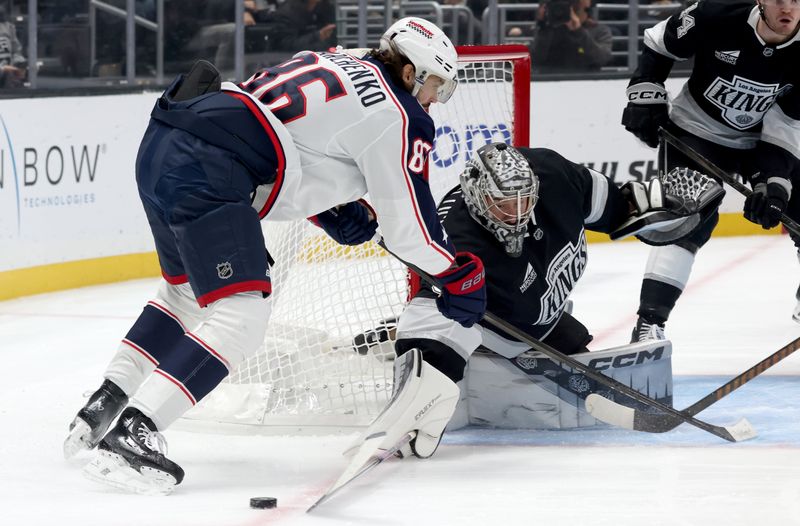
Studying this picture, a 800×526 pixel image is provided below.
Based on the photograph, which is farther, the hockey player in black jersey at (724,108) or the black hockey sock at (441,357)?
the hockey player in black jersey at (724,108)

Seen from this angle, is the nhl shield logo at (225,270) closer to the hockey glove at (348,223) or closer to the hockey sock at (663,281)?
the hockey glove at (348,223)

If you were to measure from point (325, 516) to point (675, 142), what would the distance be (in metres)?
1.73

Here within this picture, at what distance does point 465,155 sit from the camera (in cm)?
373

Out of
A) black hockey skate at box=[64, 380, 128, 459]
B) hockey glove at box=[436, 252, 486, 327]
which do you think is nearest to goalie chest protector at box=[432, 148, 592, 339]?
hockey glove at box=[436, 252, 486, 327]

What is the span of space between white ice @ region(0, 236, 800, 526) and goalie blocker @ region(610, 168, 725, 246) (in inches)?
17.4

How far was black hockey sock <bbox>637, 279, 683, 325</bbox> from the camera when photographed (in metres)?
3.68

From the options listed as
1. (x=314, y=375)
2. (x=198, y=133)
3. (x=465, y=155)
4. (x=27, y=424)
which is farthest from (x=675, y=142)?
(x=27, y=424)

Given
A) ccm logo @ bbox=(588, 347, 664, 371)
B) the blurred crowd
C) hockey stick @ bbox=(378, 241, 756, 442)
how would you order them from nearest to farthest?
hockey stick @ bbox=(378, 241, 756, 442)
ccm logo @ bbox=(588, 347, 664, 371)
the blurred crowd

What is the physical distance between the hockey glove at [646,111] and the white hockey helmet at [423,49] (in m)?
1.11

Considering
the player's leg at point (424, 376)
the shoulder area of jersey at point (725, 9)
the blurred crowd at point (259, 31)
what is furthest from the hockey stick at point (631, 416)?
the blurred crowd at point (259, 31)

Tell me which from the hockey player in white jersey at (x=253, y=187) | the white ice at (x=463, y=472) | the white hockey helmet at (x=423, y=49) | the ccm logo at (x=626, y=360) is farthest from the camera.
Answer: the ccm logo at (x=626, y=360)

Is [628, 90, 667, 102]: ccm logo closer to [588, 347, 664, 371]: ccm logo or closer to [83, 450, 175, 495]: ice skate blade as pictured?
[588, 347, 664, 371]: ccm logo

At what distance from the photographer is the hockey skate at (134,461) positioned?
8.18ft

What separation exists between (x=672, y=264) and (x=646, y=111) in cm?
42
